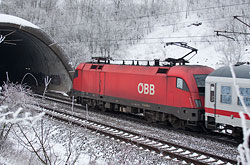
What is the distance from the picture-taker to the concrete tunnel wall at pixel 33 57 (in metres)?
29.0

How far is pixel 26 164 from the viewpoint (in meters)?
10.5

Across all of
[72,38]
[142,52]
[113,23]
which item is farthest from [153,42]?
[72,38]

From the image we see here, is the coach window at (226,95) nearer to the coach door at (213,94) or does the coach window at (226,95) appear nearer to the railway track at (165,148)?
the coach door at (213,94)

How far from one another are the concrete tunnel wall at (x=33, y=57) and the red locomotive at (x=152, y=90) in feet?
31.6

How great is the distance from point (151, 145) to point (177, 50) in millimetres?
52495

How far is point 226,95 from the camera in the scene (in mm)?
12617

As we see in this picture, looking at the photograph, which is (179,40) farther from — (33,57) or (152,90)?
(152,90)

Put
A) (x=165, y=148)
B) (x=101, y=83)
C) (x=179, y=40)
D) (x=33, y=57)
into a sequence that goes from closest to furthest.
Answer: (x=165, y=148)
(x=101, y=83)
(x=33, y=57)
(x=179, y=40)

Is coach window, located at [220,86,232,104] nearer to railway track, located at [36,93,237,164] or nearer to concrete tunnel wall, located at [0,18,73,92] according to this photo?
railway track, located at [36,93,237,164]

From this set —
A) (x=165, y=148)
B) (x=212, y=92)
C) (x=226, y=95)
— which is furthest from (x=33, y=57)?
(x=226, y=95)

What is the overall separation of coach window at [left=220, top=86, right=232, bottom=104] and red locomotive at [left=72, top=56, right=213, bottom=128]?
1.42m

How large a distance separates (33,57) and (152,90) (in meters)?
24.8

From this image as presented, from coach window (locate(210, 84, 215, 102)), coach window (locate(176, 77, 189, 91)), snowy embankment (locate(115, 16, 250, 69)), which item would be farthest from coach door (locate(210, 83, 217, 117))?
snowy embankment (locate(115, 16, 250, 69))

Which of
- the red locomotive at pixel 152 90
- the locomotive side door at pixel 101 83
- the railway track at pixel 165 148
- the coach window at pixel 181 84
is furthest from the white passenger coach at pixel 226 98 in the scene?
the locomotive side door at pixel 101 83
